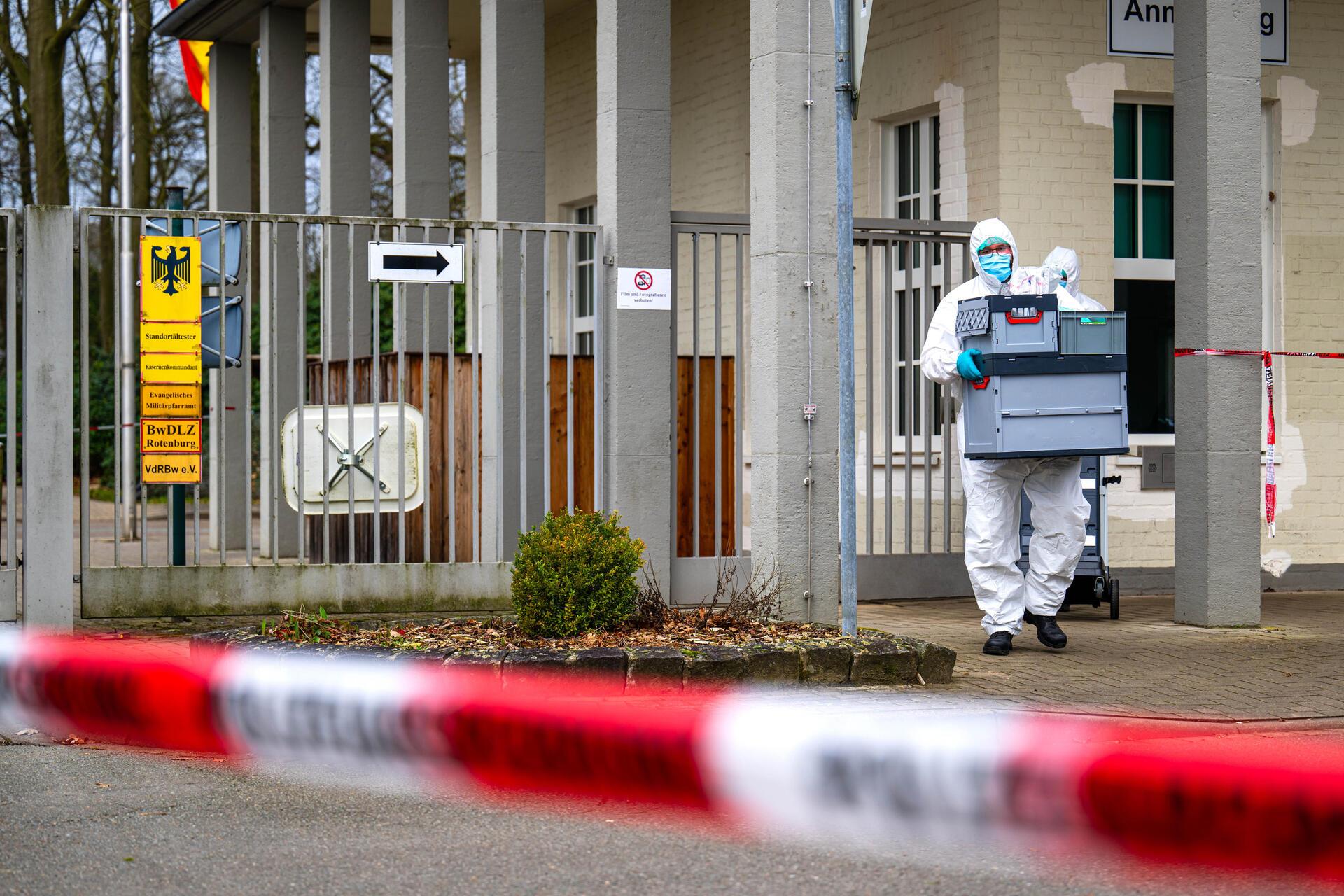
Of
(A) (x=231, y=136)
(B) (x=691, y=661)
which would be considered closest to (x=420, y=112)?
(A) (x=231, y=136)

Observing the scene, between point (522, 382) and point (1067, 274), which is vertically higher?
point (1067, 274)

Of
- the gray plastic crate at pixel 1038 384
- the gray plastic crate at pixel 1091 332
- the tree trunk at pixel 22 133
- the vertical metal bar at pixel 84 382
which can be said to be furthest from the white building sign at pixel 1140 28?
the tree trunk at pixel 22 133

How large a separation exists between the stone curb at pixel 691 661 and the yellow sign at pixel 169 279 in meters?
2.48

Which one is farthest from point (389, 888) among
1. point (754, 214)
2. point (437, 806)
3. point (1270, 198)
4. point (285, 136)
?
point (285, 136)

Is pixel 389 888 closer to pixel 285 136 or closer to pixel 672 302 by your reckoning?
pixel 672 302

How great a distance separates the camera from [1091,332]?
334 inches

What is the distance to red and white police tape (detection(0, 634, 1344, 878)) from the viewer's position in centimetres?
313

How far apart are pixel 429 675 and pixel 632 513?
572cm

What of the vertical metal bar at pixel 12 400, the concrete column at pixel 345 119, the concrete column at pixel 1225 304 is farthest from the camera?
the concrete column at pixel 345 119

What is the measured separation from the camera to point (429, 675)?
4164mm

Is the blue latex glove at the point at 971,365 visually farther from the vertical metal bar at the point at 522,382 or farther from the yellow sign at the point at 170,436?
the yellow sign at the point at 170,436

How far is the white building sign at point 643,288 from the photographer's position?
9.85 meters

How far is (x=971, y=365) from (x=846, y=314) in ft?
2.57

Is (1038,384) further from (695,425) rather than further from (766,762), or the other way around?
(766,762)
